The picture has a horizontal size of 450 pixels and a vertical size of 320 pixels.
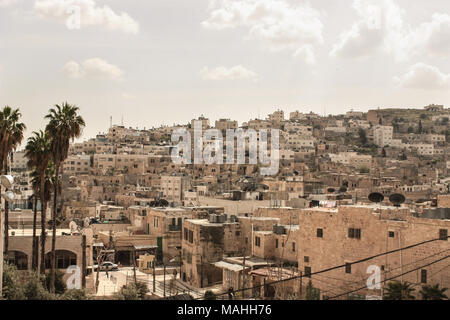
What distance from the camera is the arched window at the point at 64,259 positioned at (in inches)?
1054

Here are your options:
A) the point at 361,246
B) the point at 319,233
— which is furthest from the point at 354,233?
the point at 319,233

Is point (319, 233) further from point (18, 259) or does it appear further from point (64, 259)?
point (18, 259)

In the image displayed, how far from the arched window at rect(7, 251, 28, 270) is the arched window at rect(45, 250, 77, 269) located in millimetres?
955

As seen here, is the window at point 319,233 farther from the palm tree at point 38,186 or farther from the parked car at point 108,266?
the parked car at point 108,266

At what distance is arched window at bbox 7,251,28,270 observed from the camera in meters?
26.4

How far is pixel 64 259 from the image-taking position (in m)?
26.8

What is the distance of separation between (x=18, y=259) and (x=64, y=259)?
2.10 meters

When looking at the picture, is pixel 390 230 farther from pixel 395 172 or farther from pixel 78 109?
pixel 395 172

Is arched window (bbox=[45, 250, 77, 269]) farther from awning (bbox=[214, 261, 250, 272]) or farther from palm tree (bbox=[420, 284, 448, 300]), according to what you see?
palm tree (bbox=[420, 284, 448, 300])

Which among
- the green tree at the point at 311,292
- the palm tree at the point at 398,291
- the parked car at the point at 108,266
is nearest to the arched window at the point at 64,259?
the parked car at the point at 108,266

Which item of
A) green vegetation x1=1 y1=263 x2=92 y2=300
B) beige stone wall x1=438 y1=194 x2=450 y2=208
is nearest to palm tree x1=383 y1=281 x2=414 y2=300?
beige stone wall x1=438 y1=194 x2=450 y2=208

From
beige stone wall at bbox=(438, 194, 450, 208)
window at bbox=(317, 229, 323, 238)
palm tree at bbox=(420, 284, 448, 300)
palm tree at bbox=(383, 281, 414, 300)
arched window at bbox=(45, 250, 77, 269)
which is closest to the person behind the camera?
palm tree at bbox=(420, 284, 448, 300)

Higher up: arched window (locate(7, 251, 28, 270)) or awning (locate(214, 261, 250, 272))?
arched window (locate(7, 251, 28, 270))
